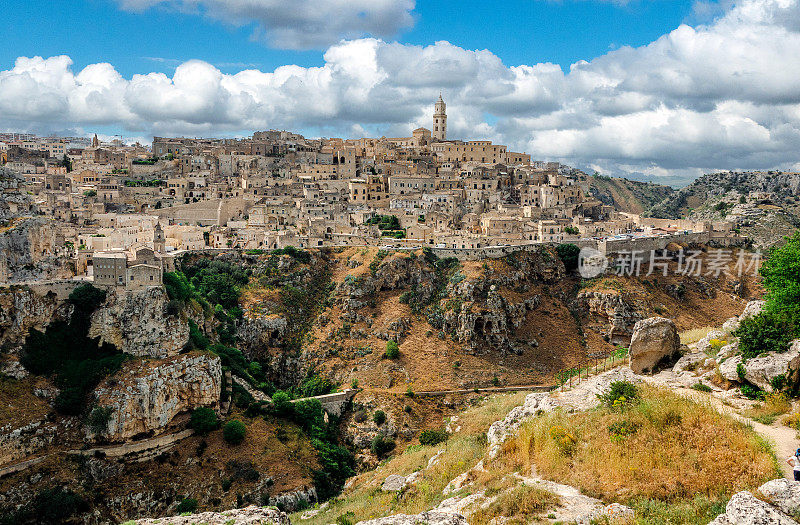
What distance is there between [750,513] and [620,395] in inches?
221

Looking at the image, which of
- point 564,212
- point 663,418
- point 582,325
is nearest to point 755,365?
point 663,418

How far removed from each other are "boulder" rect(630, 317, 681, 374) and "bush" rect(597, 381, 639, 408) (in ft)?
13.1

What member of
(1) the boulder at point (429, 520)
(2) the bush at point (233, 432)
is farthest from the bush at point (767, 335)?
(2) the bush at point (233, 432)

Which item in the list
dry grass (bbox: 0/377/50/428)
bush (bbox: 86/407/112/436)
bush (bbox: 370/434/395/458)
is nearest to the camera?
dry grass (bbox: 0/377/50/428)

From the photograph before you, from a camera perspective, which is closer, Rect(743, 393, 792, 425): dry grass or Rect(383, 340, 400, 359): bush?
Rect(743, 393, 792, 425): dry grass

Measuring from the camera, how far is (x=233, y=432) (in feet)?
111

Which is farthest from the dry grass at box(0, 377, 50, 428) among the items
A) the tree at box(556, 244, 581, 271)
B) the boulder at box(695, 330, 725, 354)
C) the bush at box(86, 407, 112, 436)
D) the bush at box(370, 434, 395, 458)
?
the tree at box(556, 244, 581, 271)

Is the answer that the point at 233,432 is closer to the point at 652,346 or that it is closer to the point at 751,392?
the point at 652,346

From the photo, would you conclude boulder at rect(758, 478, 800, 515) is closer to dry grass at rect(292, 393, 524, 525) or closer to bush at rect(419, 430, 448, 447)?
dry grass at rect(292, 393, 524, 525)

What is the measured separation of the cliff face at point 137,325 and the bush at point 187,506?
29.6 ft

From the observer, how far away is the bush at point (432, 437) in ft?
106

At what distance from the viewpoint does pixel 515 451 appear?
14.2 metres

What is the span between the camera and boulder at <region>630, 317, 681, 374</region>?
1844 cm

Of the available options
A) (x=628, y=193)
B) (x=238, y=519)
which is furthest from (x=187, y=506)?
(x=628, y=193)
